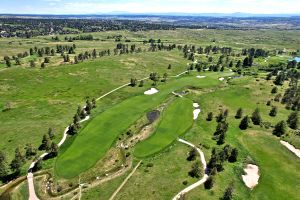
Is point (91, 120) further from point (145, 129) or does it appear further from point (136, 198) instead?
point (136, 198)

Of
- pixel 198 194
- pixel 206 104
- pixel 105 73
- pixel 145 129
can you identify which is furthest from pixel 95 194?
pixel 105 73

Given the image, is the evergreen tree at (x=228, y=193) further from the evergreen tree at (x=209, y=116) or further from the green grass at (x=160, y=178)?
the evergreen tree at (x=209, y=116)

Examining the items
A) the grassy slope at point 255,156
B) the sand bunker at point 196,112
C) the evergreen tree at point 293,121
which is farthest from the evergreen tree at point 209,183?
the evergreen tree at point 293,121

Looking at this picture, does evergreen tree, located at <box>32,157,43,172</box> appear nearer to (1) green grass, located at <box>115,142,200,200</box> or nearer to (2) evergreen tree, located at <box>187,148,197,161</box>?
(1) green grass, located at <box>115,142,200,200</box>

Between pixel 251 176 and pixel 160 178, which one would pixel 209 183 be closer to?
pixel 160 178

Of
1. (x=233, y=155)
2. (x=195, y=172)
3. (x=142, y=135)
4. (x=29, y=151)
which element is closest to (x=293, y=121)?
(x=233, y=155)
